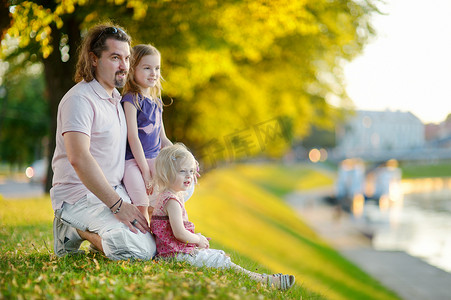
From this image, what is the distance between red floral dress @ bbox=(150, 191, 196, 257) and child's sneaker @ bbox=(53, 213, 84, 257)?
782mm

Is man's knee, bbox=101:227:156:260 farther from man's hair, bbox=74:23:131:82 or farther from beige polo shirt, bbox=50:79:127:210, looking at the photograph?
man's hair, bbox=74:23:131:82

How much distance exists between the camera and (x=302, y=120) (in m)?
21.8

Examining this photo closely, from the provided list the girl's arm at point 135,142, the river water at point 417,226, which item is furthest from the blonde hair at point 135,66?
the river water at point 417,226

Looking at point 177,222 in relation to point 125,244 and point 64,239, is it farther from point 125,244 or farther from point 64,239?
point 64,239

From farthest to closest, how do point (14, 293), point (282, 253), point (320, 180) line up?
point (320, 180) < point (282, 253) < point (14, 293)

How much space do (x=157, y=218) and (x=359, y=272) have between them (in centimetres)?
1422

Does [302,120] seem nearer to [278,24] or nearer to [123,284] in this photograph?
[278,24]

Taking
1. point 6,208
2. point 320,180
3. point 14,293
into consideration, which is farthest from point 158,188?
point 320,180

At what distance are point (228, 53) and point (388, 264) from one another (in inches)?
457

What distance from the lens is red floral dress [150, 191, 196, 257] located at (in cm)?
450

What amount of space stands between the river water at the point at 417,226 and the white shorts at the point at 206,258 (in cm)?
1727

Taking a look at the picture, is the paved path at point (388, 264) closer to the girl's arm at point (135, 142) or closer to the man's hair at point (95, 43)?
the girl's arm at point (135, 142)

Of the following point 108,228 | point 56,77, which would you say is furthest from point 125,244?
point 56,77

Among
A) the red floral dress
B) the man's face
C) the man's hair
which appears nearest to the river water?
the red floral dress
